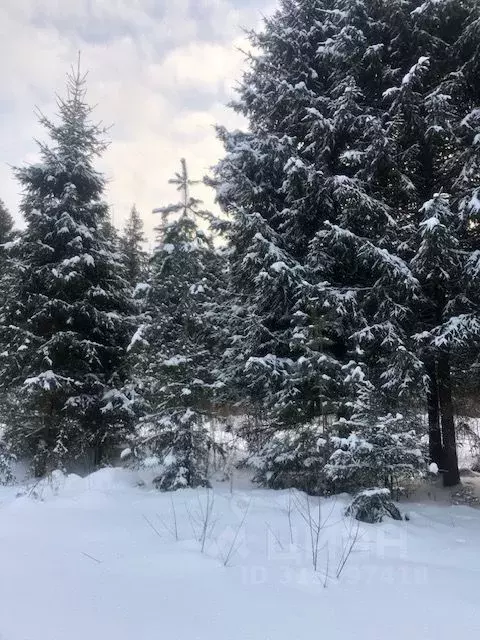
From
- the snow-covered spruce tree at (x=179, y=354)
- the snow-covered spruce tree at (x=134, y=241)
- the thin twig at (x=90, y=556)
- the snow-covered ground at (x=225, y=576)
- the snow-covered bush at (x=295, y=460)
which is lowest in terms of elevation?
the snow-covered ground at (x=225, y=576)

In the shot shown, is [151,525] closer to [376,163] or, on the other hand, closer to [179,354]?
[179,354]

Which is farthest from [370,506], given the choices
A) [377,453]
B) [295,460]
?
[295,460]

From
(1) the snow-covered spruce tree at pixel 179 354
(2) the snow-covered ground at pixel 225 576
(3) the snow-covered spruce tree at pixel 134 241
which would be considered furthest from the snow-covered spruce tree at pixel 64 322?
(3) the snow-covered spruce tree at pixel 134 241

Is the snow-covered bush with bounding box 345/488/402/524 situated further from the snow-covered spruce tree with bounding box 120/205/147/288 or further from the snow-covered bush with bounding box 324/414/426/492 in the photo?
the snow-covered spruce tree with bounding box 120/205/147/288

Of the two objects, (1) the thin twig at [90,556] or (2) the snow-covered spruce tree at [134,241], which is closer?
(1) the thin twig at [90,556]

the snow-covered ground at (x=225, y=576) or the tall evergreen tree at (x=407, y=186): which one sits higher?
the tall evergreen tree at (x=407, y=186)

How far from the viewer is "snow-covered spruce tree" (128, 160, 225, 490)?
8.80 metres

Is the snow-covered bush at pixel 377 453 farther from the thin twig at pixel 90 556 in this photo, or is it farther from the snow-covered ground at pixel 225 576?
the thin twig at pixel 90 556

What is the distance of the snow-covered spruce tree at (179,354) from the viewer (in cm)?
880

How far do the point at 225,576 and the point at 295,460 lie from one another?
481 centimetres

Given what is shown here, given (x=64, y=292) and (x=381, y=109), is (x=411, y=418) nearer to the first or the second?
(x=381, y=109)

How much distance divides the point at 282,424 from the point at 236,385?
1631 millimetres

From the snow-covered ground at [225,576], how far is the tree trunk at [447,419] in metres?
3.18

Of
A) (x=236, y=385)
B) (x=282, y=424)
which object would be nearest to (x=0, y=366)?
(x=236, y=385)
